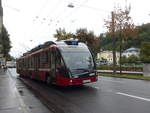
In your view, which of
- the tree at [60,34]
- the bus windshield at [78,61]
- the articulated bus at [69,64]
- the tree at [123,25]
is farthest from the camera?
the tree at [60,34]

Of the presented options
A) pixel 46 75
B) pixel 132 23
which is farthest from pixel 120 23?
pixel 46 75

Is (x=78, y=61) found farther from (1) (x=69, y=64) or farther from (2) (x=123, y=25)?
(2) (x=123, y=25)

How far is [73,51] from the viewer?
15656mm

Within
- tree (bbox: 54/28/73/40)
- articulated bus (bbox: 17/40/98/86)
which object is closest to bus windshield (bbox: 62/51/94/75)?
articulated bus (bbox: 17/40/98/86)

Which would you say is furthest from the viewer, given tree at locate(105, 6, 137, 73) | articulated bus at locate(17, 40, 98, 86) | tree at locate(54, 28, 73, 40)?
tree at locate(54, 28, 73, 40)

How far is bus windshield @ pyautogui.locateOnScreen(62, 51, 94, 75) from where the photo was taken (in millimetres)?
14852

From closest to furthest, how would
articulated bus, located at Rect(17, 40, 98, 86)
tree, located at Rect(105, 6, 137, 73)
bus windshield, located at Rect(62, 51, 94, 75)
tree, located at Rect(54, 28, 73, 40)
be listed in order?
articulated bus, located at Rect(17, 40, 98, 86) → bus windshield, located at Rect(62, 51, 94, 75) → tree, located at Rect(105, 6, 137, 73) → tree, located at Rect(54, 28, 73, 40)

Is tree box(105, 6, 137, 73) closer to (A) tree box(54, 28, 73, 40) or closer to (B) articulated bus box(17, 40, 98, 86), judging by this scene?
(B) articulated bus box(17, 40, 98, 86)

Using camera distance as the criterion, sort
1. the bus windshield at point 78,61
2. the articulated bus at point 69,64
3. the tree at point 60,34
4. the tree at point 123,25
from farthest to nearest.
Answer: the tree at point 60,34, the tree at point 123,25, the bus windshield at point 78,61, the articulated bus at point 69,64

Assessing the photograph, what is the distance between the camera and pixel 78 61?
50.3 ft

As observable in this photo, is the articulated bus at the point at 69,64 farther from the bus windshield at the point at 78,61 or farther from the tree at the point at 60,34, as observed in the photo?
the tree at the point at 60,34

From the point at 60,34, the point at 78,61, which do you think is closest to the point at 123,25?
the point at 78,61

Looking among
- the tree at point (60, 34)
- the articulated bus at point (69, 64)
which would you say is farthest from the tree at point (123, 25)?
the tree at point (60, 34)

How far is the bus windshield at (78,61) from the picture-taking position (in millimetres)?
14852
